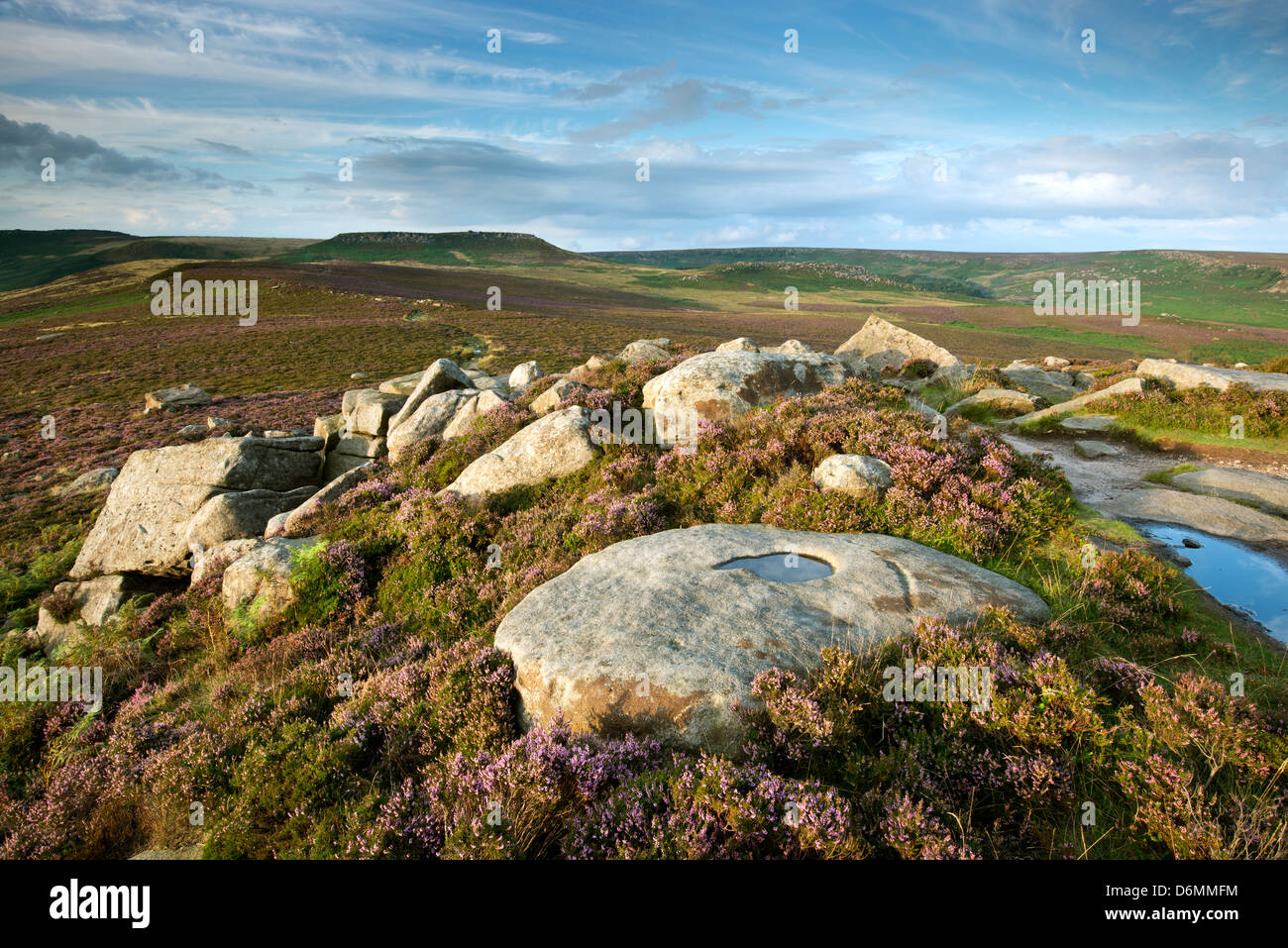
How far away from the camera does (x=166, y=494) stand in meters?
15.9

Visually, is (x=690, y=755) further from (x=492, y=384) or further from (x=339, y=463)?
(x=492, y=384)

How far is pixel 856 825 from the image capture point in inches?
157

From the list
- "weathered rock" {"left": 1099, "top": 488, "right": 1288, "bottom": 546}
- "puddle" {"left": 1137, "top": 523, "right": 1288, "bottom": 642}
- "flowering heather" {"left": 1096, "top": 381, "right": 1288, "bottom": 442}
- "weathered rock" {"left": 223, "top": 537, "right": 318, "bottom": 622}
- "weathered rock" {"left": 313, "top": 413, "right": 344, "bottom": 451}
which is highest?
"flowering heather" {"left": 1096, "top": 381, "right": 1288, "bottom": 442}

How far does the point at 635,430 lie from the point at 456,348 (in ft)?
203

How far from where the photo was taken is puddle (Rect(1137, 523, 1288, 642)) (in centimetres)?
744

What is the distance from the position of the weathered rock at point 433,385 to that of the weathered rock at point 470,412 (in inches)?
87.1

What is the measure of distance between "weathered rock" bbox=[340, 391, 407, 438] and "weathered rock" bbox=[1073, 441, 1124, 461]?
21.2 meters

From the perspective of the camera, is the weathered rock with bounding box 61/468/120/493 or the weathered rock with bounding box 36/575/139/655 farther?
the weathered rock with bounding box 61/468/120/493

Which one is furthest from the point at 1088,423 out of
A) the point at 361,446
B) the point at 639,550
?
the point at 361,446

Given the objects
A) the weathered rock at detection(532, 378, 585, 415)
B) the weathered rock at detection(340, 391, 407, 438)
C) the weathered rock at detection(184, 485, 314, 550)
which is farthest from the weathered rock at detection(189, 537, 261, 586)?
the weathered rock at detection(340, 391, 407, 438)

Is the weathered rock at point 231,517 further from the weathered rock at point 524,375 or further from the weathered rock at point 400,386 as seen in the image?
the weathered rock at point 524,375

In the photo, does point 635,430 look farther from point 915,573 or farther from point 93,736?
point 93,736

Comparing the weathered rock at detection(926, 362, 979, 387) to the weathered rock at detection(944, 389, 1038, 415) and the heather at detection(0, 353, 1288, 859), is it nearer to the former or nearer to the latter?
the weathered rock at detection(944, 389, 1038, 415)
